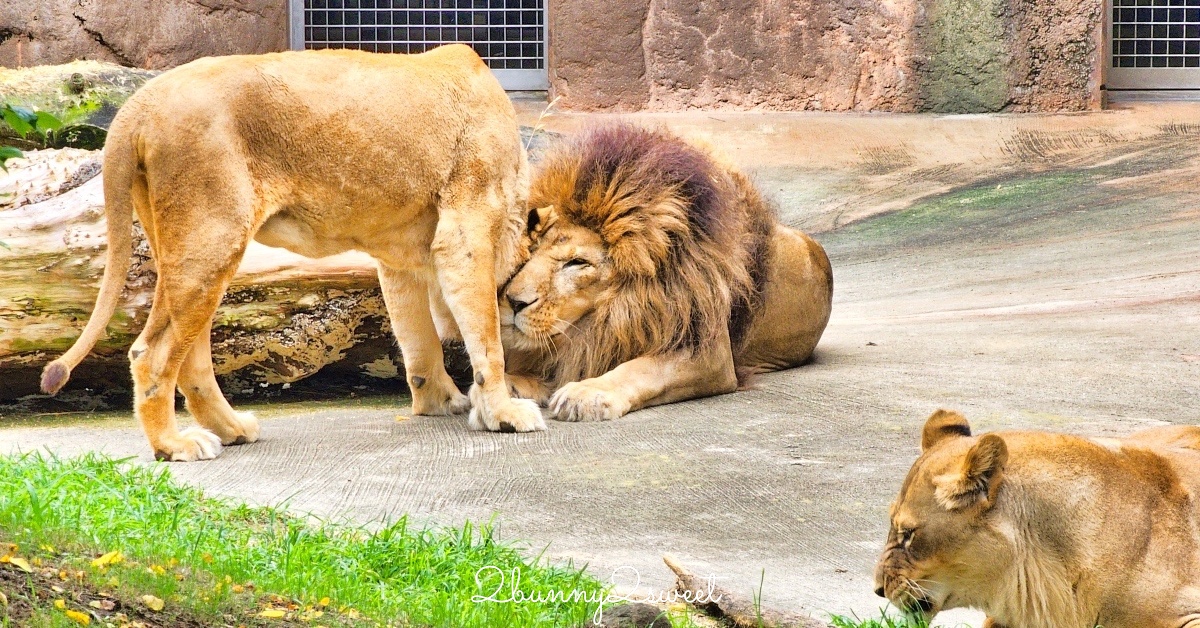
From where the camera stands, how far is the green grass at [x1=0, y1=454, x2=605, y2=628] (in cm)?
307

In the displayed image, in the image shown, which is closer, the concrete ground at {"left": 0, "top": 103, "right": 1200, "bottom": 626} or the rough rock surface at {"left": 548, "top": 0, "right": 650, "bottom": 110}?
the concrete ground at {"left": 0, "top": 103, "right": 1200, "bottom": 626}

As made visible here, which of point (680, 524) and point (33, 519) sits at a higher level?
point (33, 519)

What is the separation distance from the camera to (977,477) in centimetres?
283

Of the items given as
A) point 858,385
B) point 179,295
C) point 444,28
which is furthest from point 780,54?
point 179,295

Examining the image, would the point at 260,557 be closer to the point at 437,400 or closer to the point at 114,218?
the point at 114,218

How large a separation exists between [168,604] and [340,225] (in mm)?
2432

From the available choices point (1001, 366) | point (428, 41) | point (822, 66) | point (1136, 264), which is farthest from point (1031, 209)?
point (428, 41)

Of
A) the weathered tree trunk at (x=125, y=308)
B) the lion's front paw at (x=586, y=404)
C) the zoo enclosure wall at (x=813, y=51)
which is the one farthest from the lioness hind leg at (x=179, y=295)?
the zoo enclosure wall at (x=813, y=51)

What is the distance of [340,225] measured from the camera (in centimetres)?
513

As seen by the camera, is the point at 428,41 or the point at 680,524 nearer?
the point at 680,524

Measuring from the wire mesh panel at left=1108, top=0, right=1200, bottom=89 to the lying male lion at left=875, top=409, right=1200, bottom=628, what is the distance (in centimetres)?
1091

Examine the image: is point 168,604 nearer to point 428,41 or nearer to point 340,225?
point 340,225

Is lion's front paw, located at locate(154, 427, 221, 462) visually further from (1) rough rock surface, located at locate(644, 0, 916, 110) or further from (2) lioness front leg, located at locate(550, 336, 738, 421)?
(1) rough rock surface, located at locate(644, 0, 916, 110)

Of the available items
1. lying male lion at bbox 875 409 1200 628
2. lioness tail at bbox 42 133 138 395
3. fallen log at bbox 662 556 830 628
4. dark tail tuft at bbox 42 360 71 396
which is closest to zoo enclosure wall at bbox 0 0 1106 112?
lioness tail at bbox 42 133 138 395
